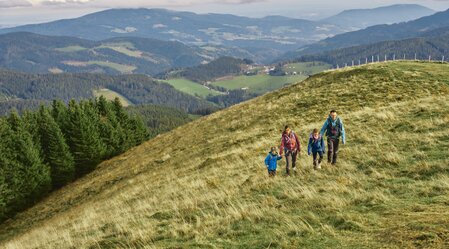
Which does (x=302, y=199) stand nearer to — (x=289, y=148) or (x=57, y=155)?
(x=289, y=148)

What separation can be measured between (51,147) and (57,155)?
1.37m

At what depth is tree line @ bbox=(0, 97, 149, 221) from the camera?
42.8 meters

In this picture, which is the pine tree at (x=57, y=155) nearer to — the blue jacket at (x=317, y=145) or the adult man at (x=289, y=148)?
the adult man at (x=289, y=148)

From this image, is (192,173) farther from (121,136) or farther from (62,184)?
(121,136)

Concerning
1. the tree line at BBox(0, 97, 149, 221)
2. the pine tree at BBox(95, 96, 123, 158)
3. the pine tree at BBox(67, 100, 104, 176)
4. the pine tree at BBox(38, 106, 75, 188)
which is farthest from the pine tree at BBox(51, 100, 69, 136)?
the pine tree at BBox(95, 96, 123, 158)

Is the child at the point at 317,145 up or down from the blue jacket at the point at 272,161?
up

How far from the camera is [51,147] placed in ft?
162

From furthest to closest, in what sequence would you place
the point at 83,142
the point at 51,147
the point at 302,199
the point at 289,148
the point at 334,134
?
the point at 83,142
the point at 51,147
the point at 289,148
the point at 334,134
the point at 302,199

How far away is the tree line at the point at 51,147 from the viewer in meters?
42.8

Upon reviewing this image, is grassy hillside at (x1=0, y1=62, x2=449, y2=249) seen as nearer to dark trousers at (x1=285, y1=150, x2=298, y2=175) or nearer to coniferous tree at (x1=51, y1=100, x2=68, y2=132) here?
dark trousers at (x1=285, y1=150, x2=298, y2=175)

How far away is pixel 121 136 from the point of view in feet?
209

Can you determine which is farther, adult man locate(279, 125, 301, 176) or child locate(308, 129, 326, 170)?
adult man locate(279, 125, 301, 176)

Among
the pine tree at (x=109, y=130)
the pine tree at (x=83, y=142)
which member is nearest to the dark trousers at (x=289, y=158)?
the pine tree at (x=83, y=142)

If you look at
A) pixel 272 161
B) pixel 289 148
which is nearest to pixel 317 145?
pixel 289 148
